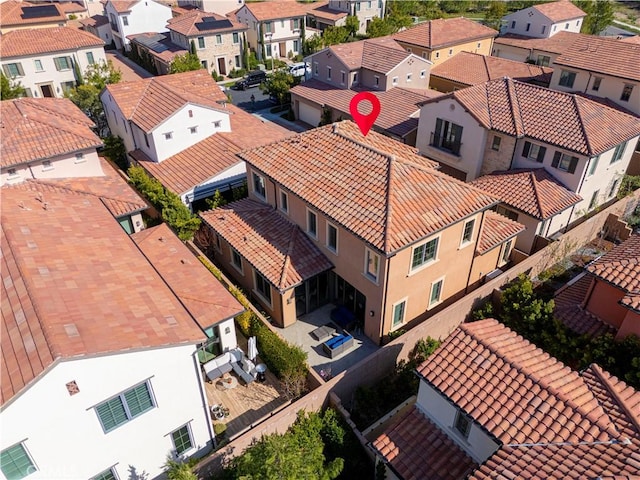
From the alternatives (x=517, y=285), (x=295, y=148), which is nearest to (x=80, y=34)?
(x=295, y=148)

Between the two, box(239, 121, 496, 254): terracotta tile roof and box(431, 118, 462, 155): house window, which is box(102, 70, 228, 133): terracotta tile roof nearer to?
box(239, 121, 496, 254): terracotta tile roof

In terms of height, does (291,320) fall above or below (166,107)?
below

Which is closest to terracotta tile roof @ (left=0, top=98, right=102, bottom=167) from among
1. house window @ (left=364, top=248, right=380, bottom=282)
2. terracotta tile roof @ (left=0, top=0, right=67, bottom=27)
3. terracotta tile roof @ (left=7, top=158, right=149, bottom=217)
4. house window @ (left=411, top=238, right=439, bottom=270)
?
terracotta tile roof @ (left=7, top=158, right=149, bottom=217)

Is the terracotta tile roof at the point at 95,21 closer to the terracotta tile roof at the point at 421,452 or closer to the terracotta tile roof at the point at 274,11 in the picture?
the terracotta tile roof at the point at 274,11

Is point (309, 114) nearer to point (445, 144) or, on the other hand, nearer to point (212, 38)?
point (445, 144)

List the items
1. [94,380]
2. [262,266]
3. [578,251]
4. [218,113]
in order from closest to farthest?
1. [94,380]
2. [262,266]
3. [578,251]
4. [218,113]

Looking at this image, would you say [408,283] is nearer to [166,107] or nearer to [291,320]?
[291,320]
